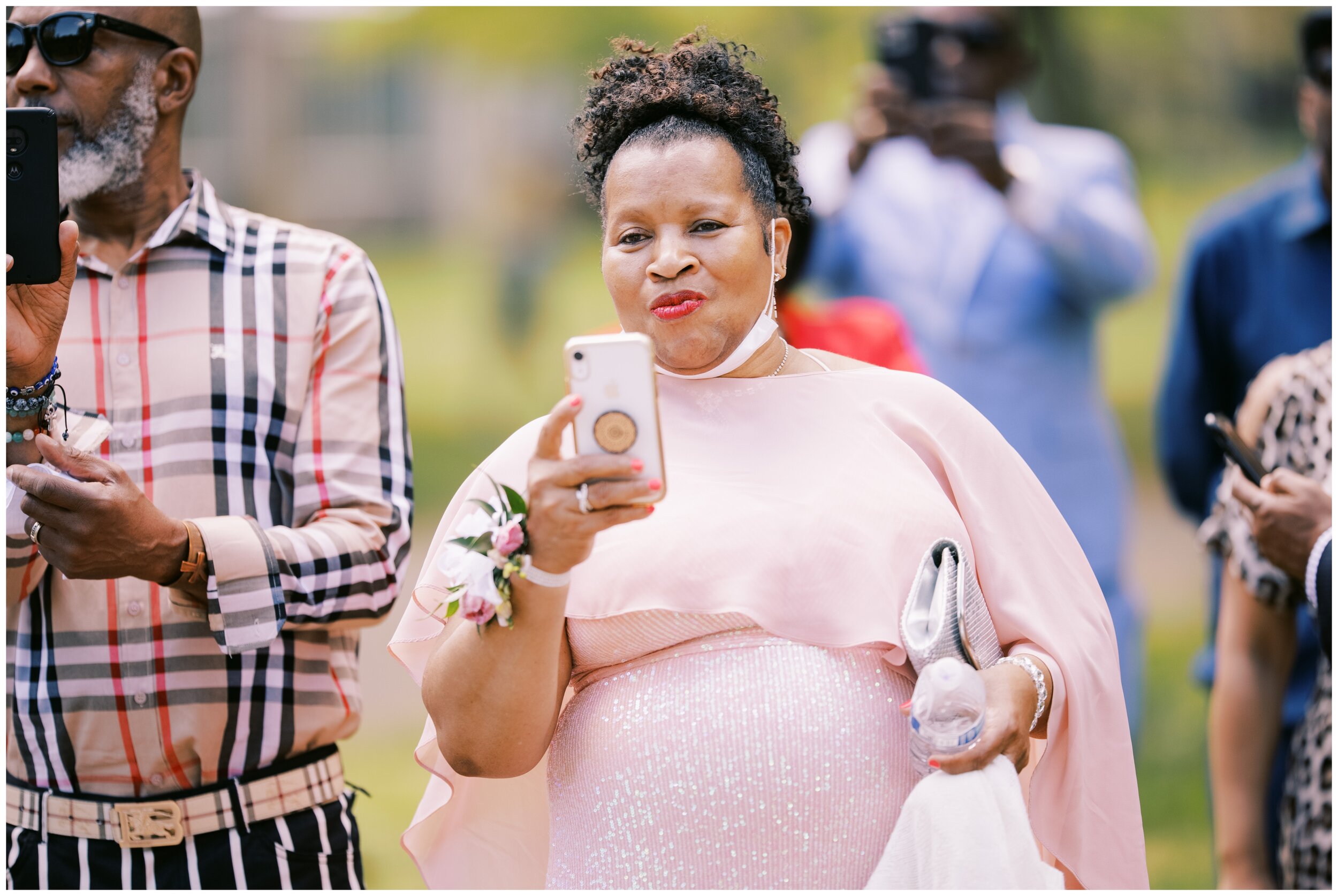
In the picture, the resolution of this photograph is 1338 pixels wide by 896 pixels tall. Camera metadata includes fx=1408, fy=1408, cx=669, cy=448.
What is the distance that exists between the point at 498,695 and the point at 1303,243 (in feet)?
10.1

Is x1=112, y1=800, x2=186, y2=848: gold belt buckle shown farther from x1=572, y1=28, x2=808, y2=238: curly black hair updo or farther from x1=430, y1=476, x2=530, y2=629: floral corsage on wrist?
x1=572, y1=28, x2=808, y2=238: curly black hair updo

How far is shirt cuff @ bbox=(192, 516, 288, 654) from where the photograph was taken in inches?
96.5

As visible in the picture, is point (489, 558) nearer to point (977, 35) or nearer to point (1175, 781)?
point (977, 35)

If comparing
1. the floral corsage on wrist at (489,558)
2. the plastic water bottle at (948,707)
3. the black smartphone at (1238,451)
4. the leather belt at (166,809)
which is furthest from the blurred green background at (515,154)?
the plastic water bottle at (948,707)

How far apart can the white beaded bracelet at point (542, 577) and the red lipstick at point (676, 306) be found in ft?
1.63

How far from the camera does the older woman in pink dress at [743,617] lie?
2047 mm

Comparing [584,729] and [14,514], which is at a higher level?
[14,514]

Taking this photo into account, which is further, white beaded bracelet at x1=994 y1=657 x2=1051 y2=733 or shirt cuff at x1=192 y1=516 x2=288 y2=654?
shirt cuff at x1=192 y1=516 x2=288 y2=654

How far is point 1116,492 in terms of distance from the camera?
4.74 meters

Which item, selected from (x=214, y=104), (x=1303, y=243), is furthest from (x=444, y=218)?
(x=1303, y=243)

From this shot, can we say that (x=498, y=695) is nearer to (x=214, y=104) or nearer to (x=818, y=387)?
(x=818, y=387)

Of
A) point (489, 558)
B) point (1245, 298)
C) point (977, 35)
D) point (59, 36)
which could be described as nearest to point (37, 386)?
point (59, 36)

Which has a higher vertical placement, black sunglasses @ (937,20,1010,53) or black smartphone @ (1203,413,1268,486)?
black sunglasses @ (937,20,1010,53)

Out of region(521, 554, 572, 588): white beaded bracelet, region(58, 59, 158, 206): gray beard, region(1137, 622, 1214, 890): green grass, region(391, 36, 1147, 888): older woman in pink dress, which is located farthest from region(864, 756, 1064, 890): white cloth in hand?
region(1137, 622, 1214, 890): green grass
